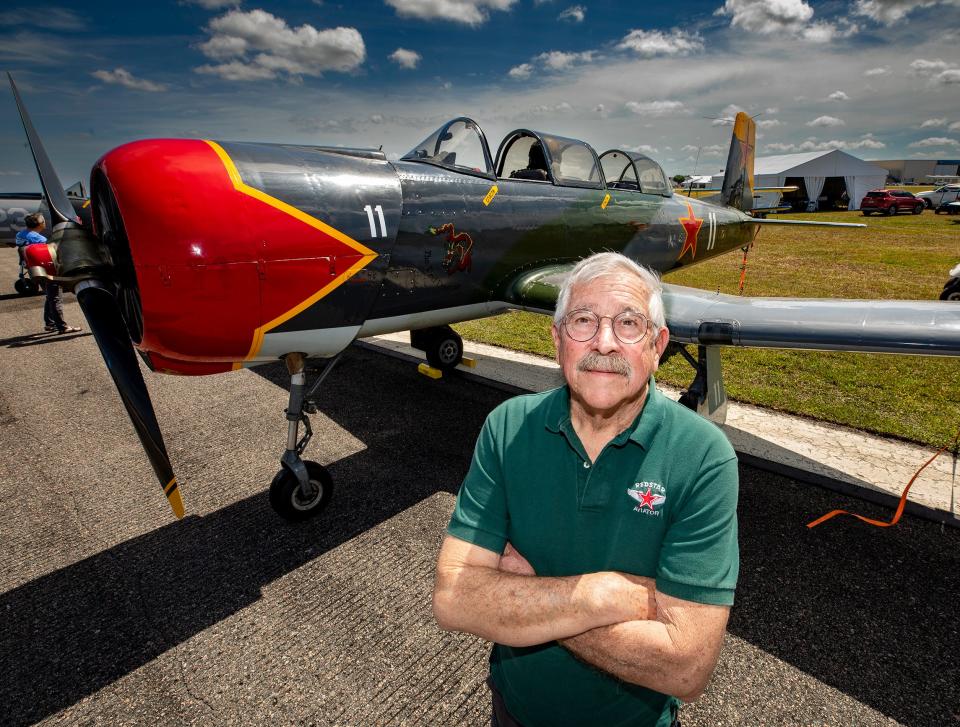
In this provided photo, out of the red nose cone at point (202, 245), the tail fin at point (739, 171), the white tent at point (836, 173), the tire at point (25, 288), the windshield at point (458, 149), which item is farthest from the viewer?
the white tent at point (836, 173)

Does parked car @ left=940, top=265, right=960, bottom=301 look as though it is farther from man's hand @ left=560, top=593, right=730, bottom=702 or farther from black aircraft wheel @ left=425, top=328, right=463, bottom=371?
man's hand @ left=560, top=593, right=730, bottom=702

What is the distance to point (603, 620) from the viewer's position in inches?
47.8

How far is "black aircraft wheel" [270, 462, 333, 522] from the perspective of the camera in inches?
150

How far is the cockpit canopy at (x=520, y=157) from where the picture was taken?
4676 mm

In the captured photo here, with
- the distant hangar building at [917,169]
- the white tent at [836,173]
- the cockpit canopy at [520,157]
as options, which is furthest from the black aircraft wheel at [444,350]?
the distant hangar building at [917,169]

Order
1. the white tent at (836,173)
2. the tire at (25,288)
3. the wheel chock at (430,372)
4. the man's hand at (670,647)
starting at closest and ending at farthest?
the man's hand at (670,647)
the wheel chock at (430,372)
the tire at (25,288)
the white tent at (836,173)

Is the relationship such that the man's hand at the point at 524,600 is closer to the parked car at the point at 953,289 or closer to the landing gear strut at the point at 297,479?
the landing gear strut at the point at 297,479

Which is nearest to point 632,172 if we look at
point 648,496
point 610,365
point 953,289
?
point 610,365

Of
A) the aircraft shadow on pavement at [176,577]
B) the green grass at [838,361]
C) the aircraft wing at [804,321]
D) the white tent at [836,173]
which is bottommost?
the aircraft shadow on pavement at [176,577]

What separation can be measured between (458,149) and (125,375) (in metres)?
3.22

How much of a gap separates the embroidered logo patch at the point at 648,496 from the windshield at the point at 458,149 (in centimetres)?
387

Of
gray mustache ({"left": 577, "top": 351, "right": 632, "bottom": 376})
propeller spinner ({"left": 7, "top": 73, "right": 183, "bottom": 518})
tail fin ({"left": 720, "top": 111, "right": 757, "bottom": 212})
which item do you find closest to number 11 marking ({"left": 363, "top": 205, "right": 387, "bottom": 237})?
propeller spinner ({"left": 7, "top": 73, "right": 183, "bottom": 518})

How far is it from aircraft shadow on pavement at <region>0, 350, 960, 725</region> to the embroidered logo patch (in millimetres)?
2169

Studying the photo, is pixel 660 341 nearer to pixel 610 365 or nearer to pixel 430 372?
pixel 610 365
